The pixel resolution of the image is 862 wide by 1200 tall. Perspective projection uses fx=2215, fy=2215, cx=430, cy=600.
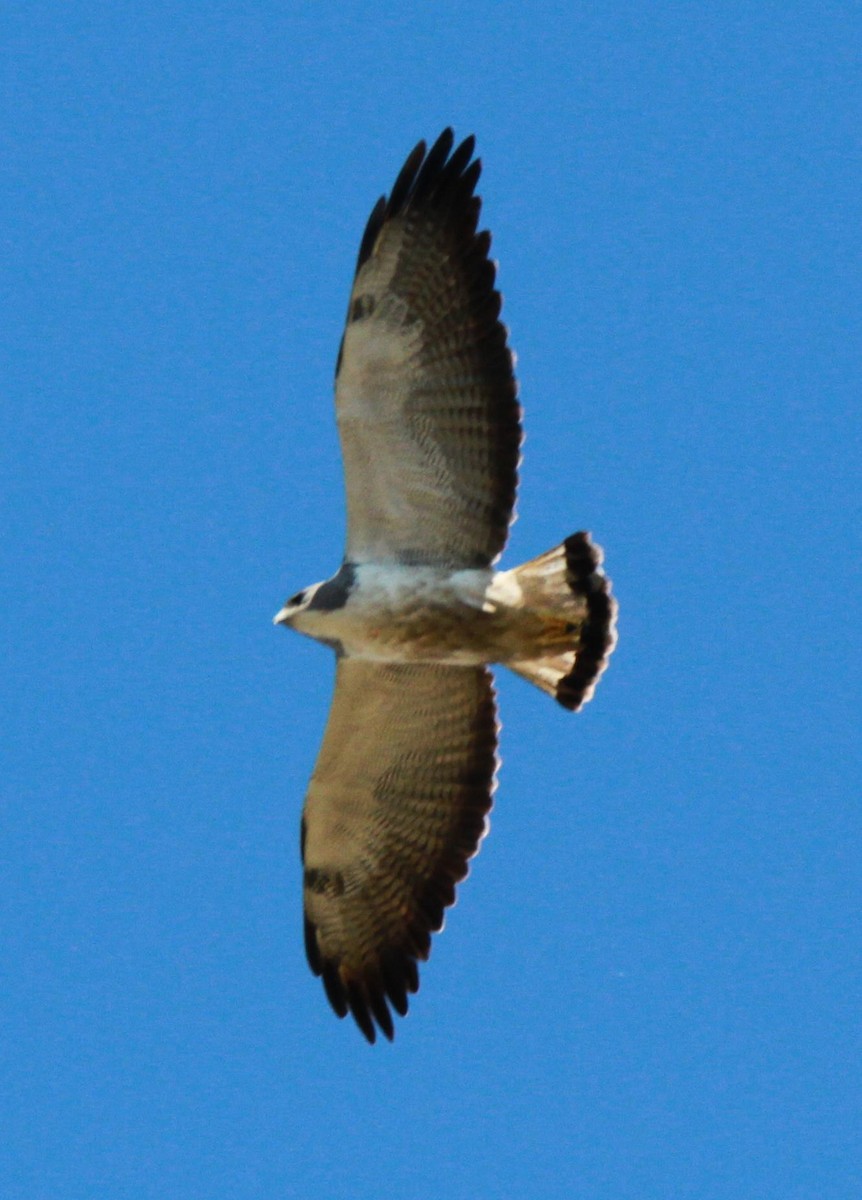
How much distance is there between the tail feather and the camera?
11.2 meters

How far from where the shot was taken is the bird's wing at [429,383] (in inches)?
429

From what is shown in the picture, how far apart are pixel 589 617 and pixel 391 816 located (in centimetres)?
167

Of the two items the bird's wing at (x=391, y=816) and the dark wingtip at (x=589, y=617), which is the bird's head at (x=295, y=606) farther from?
the dark wingtip at (x=589, y=617)

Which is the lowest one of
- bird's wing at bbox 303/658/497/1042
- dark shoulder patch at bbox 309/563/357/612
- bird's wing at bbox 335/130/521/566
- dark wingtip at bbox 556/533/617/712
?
bird's wing at bbox 303/658/497/1042

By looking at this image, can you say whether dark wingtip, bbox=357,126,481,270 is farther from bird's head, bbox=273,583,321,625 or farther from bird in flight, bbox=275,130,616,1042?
bird's head, bbox=273,583,321,625

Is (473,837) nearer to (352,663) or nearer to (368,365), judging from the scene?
(352,663)

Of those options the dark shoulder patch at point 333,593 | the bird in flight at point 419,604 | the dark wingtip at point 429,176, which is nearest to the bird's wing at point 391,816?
the bird in flight at point 419,604

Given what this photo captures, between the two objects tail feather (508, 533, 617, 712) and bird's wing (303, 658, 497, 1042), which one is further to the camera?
Result: bird's wing (303, 658, 497, 1042)

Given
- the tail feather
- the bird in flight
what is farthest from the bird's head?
the tail feather

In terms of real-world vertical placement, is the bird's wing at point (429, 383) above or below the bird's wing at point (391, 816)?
above

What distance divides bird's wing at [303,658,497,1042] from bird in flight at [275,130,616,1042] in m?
0.01

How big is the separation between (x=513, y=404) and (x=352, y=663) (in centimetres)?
169

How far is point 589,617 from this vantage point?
37.0 feet

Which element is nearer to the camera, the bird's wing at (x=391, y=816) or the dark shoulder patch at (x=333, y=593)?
the dark shoulder patch at (x=333, y=593)
